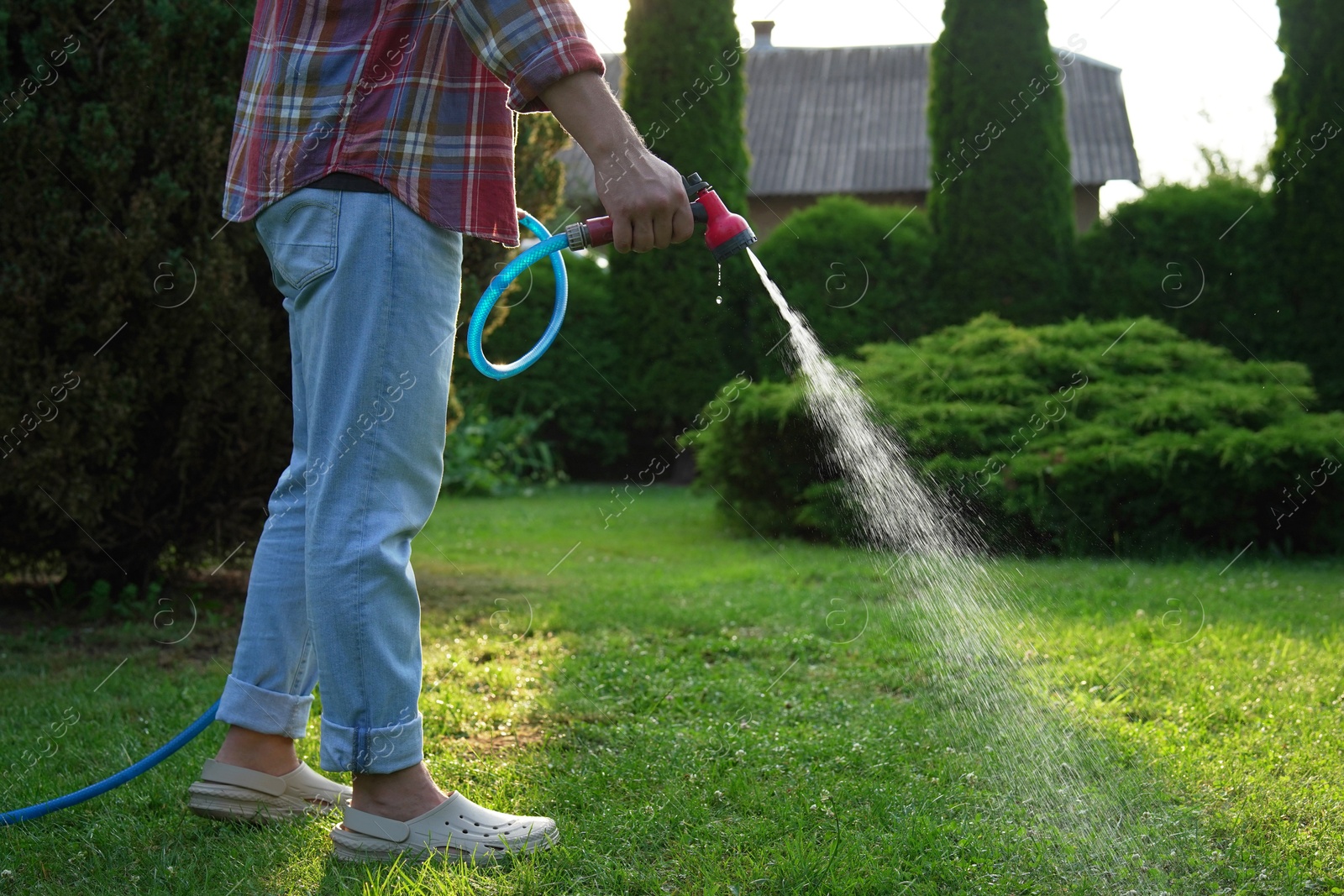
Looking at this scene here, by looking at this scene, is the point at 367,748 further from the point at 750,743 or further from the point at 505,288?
the point at 750,743

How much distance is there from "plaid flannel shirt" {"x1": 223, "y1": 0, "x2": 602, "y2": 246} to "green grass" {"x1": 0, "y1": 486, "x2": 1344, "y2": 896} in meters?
1.10

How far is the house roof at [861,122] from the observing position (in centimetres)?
1798

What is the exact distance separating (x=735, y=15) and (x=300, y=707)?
343 inches

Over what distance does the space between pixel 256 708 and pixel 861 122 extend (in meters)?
18.8

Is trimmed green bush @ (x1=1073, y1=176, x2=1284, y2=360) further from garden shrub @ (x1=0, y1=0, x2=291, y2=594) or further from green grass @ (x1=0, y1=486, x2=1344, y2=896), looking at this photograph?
garden shrub @ (x1=0, y1=0, x2=291, y2=594)

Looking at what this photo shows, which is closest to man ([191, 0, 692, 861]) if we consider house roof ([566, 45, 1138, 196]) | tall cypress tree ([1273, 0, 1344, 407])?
tall cypress tree ([1273, 0, 1344, 407])

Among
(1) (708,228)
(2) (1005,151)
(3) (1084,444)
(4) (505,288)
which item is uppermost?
(2) (1005,151)

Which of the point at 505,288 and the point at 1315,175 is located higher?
the point at 1315,175

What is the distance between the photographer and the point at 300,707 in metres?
2.12

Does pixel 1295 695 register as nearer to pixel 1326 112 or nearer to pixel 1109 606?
pixel 1109 606

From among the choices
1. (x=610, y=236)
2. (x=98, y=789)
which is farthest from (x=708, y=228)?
(x=98, y=789)

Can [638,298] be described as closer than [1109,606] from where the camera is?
No

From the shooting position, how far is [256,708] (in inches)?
81.8

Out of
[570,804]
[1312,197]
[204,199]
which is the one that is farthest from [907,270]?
[570,804]
